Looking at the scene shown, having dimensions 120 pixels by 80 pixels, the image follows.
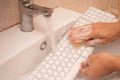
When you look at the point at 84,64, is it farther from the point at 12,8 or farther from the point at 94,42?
the point at 12,8

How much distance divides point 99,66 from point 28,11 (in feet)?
0.86

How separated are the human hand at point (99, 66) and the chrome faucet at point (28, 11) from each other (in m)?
0.18

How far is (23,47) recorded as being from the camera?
1.90 ft

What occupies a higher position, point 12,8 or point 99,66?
point 12,8

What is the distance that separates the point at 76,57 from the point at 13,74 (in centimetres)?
19

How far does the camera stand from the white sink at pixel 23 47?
54 cm

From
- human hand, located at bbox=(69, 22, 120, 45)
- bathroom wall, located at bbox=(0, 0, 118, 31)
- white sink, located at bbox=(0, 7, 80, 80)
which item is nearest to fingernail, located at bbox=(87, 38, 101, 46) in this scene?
human hand, located at bbox=(69, 22, 120, 45)

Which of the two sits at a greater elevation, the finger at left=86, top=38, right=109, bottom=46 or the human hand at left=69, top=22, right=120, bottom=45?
the human hand at left=69, top=22, right=120, bottom=45

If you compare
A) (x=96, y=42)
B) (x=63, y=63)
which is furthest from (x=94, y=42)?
(x=63, y=63)

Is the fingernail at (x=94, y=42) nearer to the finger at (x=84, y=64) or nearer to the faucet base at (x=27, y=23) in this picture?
the finger at (x=84, y=64)

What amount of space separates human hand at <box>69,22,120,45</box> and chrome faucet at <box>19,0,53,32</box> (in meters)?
0.12

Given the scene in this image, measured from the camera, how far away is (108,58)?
1.85 feet

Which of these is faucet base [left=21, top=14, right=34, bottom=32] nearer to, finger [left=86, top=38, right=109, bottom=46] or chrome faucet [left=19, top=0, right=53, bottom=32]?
chrome faucet [left=19, top=0, right=53, bottom=32]

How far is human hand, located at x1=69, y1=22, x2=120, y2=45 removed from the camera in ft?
2.05
